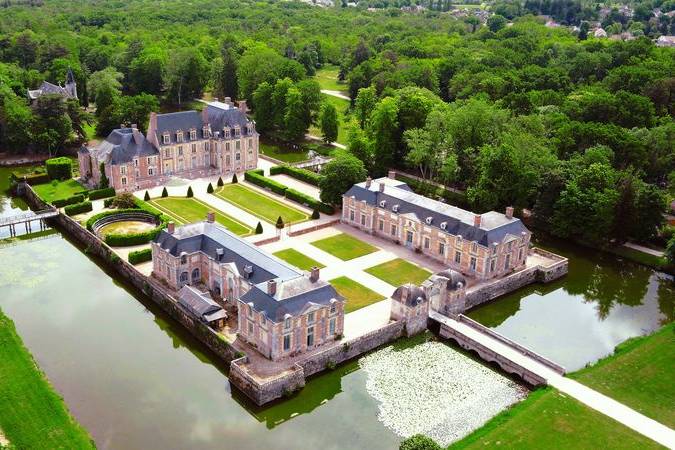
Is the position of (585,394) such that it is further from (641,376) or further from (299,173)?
A: (299,173)

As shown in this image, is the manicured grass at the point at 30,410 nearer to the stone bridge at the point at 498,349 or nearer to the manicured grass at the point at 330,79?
the stone bridge at the point at 498,349

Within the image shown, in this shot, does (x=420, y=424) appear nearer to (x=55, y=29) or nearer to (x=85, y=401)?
(x=85, y=401)

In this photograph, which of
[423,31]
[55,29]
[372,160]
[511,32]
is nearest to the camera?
[372,160]

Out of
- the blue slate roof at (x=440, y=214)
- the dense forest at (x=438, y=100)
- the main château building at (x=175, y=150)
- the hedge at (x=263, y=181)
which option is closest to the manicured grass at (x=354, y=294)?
the blue slate roof at (x=440, y=214)

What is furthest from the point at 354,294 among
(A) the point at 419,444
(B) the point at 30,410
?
(B) the point at 30,410

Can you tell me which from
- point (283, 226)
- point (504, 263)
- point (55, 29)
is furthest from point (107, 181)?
point (55, 29)

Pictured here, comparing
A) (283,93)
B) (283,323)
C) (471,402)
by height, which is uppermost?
(283,93)
